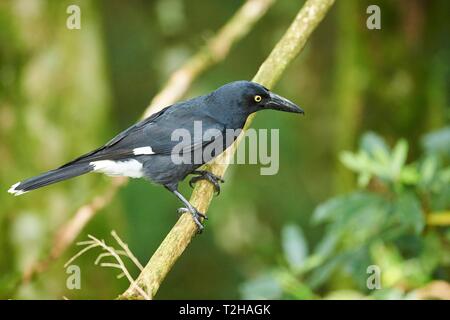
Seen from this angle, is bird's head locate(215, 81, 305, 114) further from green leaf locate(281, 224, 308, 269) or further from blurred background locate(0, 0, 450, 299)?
green leaf locate(281, 224, 308, 269)

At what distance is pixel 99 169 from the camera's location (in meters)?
3.05

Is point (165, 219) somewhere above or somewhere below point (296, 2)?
below

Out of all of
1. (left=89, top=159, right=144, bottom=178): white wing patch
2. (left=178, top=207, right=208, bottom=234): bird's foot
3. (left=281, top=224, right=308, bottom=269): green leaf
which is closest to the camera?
(left=178, top=207, right=208, bottom=234): bird's foot

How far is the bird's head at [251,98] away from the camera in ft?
10.2

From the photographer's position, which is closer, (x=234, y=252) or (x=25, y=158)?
(x=25, y=158)

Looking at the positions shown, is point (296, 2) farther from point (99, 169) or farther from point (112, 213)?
point (99, 169)

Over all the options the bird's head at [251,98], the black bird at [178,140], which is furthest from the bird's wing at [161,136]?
the bird's head at [251,98]

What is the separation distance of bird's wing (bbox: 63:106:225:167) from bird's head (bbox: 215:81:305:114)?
0.45 ft

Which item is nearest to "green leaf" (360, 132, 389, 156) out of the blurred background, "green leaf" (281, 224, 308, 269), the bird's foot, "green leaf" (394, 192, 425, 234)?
the blurred background

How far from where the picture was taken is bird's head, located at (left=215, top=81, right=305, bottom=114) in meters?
3.11

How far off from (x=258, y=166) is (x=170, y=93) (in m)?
2.37

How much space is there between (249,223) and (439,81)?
81.3 inches
